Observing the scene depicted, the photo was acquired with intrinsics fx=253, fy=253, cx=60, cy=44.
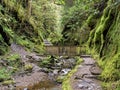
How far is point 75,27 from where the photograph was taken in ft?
81.9

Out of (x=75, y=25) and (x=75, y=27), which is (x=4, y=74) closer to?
(x=75, y=25)

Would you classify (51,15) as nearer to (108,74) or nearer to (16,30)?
(16,30)

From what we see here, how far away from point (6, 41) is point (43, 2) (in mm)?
16173

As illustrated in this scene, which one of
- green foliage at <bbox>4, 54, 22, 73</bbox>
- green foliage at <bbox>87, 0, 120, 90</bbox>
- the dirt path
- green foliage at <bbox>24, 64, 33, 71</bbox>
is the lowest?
green foliage at <bbox>24, 64, 33, 71</bbox>

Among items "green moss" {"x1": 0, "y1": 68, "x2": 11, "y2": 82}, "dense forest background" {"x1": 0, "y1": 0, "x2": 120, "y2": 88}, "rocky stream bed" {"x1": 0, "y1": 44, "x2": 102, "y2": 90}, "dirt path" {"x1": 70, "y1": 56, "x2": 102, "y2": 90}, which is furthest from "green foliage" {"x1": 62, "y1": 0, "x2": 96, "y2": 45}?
"dirt path" {"x1": 70, "y1": 56, "x2": 102, "y2": 90}

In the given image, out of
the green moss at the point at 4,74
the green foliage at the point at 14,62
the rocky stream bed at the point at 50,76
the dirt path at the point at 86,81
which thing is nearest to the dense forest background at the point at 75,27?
the dirt path at the point at 86,81

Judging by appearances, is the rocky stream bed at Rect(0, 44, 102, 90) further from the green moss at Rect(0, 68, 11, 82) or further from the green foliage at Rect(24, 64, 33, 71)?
the green moss at Rect(0, 68, 11, 82)

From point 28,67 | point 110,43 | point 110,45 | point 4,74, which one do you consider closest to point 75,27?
point 28,67

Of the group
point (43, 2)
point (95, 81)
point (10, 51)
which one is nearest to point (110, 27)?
point (95, 81)

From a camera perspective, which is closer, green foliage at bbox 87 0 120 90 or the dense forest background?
green foliage at bbox 87 0 120 90

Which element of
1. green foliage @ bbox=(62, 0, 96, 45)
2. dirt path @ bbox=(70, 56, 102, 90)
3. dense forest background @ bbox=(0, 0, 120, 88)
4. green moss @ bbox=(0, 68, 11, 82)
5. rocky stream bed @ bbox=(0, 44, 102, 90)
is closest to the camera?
dirt path @ bbox=(70, 56, 102, 90)

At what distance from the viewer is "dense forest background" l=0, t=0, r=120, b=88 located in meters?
10.1

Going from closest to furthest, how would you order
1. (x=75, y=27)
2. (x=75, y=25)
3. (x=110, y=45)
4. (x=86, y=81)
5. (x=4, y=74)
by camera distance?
(x=86, y=81) < (x=110, y=45) < (x=4, y=74) < (x=75, y=25) < (x=75, y=27)

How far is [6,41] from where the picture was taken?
630 inches
